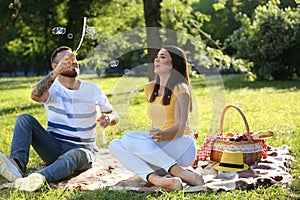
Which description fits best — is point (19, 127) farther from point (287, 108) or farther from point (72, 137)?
point (287, 108)

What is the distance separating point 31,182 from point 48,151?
51 cm

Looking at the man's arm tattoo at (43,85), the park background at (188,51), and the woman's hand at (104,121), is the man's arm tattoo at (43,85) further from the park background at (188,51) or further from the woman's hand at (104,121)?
the park background at (188,51)

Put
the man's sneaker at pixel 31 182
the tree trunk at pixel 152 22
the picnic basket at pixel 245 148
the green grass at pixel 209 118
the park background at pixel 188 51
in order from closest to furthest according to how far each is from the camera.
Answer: the green grass at pixel 209 118 < the man's sneaker at pixel 31 182 < the picnic basket at pixel 245 148 < the park background at pixel 188 51 < the tree trunk at pixel 152 22

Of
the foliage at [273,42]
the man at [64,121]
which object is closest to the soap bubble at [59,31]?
the man at [64,121]

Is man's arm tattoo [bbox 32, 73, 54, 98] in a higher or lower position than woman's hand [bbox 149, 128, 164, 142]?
higher

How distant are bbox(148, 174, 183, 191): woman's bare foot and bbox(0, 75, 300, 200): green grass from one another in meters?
0.07

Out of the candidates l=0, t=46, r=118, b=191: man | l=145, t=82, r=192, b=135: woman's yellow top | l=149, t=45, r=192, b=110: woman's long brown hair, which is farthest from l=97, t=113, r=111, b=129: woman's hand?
l=149, t=45, r=192, b=110: woman's long brown hair

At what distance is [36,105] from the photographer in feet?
32.9

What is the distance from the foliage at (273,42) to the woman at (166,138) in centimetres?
928

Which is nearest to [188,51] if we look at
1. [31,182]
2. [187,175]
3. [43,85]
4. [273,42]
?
[273,42]

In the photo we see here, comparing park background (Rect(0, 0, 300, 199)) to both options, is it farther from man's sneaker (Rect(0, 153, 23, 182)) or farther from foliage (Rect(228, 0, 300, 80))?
man's sneaker (Rect(0, 153, 23, 182))

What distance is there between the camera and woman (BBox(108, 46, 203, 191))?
343cm

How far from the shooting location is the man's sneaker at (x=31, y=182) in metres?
3.35

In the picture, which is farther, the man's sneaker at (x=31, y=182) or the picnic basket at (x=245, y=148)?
the picnic basket at (x=245, y=148)
